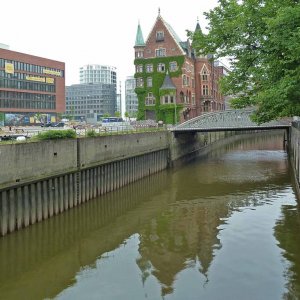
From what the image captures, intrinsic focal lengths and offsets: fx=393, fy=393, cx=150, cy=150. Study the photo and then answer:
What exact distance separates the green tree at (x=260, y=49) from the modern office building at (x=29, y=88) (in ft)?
314

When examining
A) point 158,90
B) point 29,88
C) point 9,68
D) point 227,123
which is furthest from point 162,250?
point 29,88

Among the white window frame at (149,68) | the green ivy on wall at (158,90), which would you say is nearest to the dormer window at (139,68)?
the green ivy on wall at (158,90)

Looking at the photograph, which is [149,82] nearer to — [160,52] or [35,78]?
[160,52]

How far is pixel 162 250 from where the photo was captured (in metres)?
22.0

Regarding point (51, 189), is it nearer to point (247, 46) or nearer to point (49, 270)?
point (49, 270)

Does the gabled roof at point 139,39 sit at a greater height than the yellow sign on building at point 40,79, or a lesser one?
greater

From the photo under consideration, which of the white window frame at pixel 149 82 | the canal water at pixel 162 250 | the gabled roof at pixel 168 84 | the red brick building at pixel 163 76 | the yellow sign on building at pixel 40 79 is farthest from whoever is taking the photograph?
the yellow sign on building at pixel 40 79

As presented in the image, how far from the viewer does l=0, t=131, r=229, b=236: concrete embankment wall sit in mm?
25656

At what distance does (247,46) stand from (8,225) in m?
20.6

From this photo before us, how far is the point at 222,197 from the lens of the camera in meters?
37.3

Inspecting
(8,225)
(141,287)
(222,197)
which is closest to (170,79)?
(222,197)

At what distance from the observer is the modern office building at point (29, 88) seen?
120m

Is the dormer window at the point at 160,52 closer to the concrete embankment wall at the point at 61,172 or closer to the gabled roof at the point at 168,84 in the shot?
the gabled roof at the point at 168,84

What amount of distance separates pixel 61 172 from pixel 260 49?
699 inches
